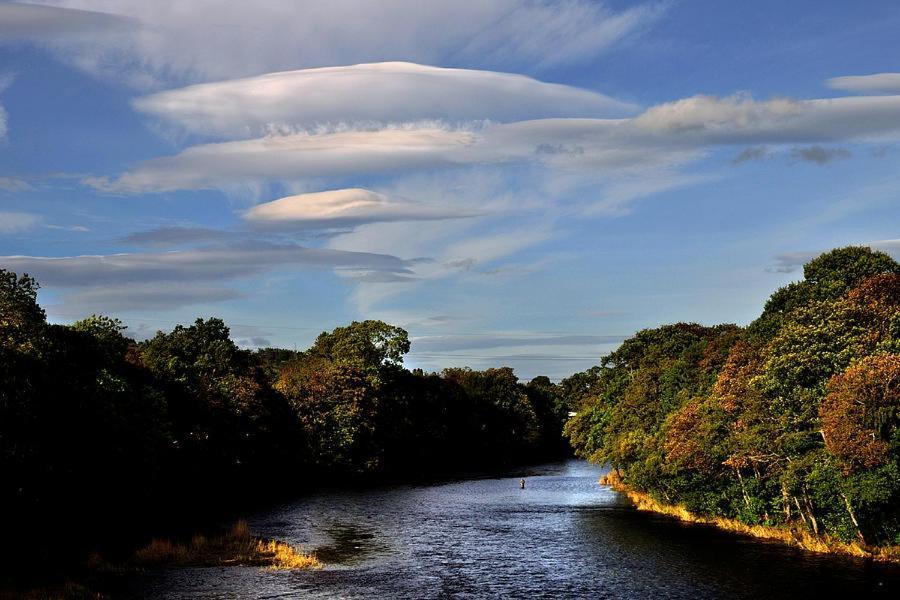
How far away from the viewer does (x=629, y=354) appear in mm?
115062

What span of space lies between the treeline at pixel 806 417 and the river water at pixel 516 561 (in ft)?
12.0

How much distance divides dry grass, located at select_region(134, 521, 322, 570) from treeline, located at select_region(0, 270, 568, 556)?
6.97 meters

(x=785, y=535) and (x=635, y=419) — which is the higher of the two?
(x=635, y=419)

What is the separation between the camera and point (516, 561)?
58.4 meters

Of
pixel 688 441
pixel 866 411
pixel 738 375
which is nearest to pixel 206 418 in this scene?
pixel 688 441

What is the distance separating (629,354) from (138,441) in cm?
7266

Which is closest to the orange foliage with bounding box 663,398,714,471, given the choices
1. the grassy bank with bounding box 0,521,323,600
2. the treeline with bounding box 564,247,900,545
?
the treeline with bounding box 564,247,900,545

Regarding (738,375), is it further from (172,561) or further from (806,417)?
(172,561)

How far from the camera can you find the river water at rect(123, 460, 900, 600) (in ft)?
157

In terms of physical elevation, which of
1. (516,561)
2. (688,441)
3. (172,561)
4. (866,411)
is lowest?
(516,561)

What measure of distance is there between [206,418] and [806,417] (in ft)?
219

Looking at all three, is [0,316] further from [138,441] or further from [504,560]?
[504,560]

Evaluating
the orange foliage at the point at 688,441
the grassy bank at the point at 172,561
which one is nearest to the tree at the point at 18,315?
the grassy bank at the point at 172,561

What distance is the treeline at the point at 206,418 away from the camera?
52062 mm
